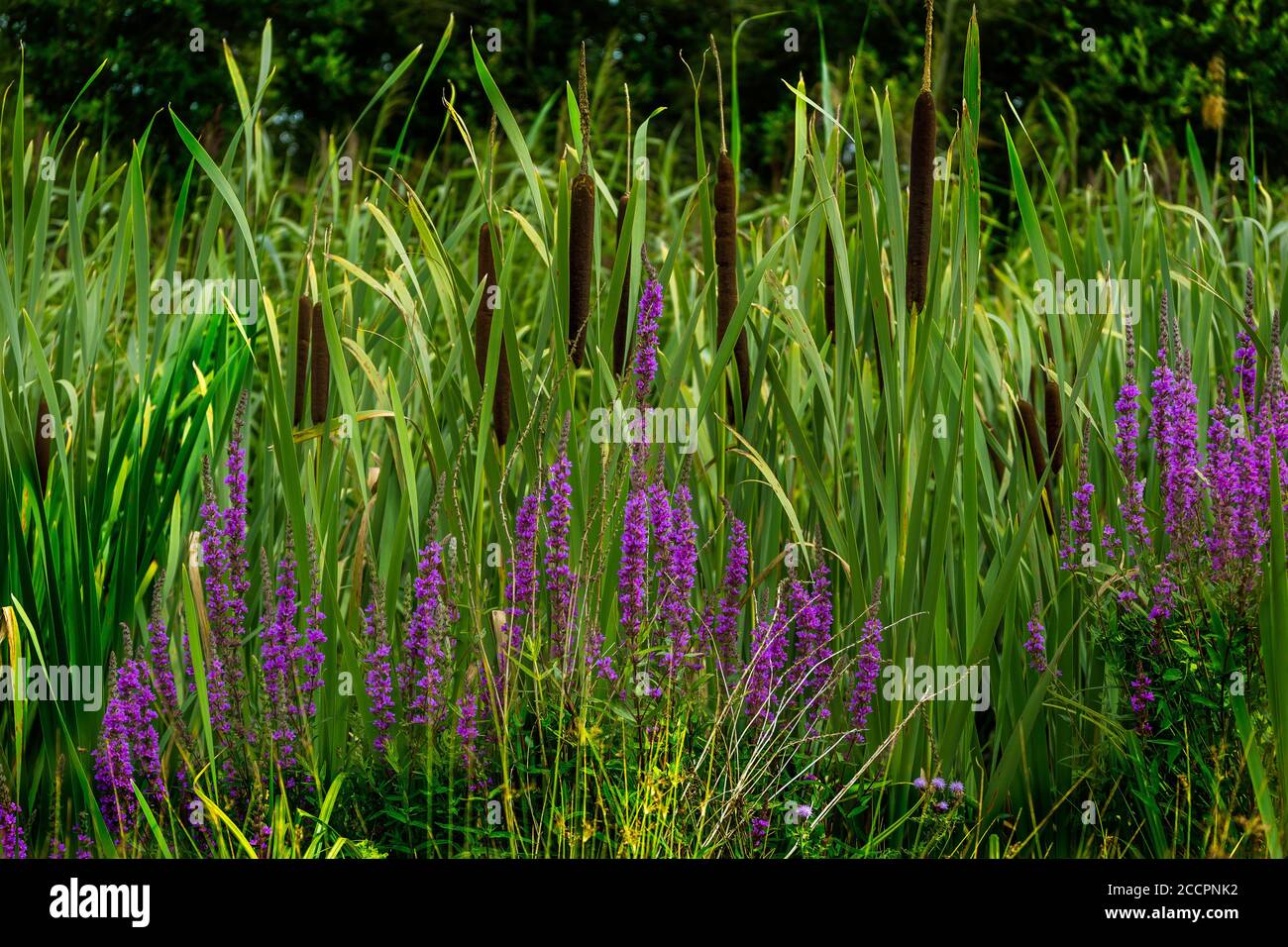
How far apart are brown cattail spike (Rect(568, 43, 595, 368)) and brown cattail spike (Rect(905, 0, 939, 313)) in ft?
2.22

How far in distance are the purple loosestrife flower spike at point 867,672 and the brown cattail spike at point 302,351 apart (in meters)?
1.39

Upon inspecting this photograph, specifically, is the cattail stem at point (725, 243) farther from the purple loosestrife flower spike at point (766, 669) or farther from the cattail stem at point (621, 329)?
the purple loosestrife flower spike at point (766, 669)

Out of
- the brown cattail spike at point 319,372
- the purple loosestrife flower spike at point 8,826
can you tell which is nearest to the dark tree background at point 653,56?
the brown cattail spike at point 319,372

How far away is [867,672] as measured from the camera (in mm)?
2715

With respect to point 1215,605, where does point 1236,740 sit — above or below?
→ below

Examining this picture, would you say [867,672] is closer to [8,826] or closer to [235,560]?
[235,560]

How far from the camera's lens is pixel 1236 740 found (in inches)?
106

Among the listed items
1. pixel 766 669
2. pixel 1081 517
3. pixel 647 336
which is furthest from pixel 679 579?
pixel 1081 517

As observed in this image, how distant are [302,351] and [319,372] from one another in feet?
0.59

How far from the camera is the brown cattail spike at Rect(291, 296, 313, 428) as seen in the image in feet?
9.86

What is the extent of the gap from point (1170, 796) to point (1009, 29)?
910cm

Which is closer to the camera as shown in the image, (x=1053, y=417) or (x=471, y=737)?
(x=471, y=737)
